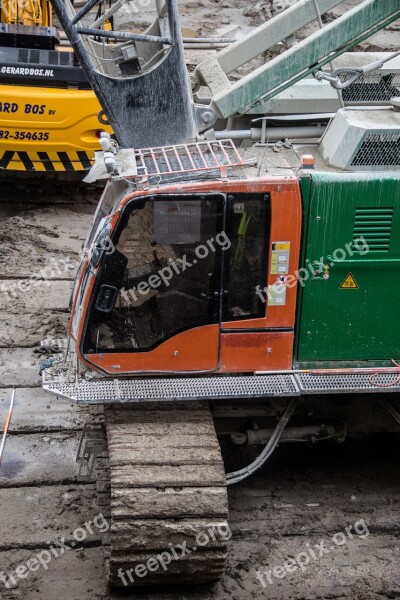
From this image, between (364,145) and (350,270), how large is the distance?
2.73 ft

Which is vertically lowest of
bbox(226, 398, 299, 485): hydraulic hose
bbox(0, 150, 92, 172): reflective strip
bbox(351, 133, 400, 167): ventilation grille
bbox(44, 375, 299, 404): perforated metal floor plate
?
bbox(226, 398, 299, 485): hydraulic hose

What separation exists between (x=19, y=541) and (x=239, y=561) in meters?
1.48

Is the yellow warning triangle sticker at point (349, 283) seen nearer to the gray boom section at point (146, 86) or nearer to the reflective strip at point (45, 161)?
the gray boom section at point (146, 86)

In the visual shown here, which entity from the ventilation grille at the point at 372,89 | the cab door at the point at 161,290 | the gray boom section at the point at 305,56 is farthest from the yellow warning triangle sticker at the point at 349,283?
the ventilation grille at the point at 372,89

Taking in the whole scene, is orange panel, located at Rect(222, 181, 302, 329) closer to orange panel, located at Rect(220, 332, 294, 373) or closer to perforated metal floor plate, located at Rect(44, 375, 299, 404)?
orange panel, located at Rect(220, 332, 294, 373)

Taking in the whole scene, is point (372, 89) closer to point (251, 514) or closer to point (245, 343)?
point (245, 343)

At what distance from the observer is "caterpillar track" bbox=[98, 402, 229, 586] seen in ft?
19.0

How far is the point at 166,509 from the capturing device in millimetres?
5836

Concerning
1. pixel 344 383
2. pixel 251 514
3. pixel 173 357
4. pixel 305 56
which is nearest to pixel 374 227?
pixel 344 383

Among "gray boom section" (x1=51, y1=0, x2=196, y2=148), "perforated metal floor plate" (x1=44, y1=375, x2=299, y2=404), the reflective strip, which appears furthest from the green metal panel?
the reflective strip

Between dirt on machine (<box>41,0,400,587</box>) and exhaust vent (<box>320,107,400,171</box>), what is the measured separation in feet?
0.04

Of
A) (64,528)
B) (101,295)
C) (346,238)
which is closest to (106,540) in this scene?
(64,528)

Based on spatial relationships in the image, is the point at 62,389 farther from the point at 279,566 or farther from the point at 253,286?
the point at 279,566

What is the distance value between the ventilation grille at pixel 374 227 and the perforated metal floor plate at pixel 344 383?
870mm
